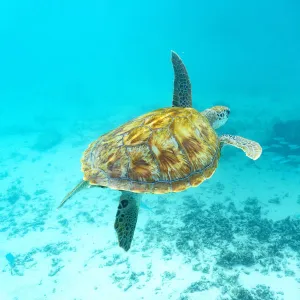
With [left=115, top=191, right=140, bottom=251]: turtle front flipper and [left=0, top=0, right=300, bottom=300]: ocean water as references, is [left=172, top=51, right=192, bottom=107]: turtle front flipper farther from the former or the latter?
[left=0, top=0, right=300, bottom=300]: ocean water

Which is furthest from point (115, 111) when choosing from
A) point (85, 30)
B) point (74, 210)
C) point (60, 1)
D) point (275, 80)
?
point (85, 30)

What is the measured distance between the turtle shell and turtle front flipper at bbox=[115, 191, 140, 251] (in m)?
0.56

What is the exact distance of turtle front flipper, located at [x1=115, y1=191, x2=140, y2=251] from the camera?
3403 millimetres

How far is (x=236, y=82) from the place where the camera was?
137 ft

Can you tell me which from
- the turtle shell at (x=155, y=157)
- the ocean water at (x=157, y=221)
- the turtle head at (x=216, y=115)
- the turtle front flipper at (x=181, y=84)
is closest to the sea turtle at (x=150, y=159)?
the turtle shell at (x=155, y=157)

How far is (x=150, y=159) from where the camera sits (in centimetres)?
334

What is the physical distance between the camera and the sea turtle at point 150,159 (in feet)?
10.7

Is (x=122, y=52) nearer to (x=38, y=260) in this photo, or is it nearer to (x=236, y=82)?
(x=236, y=82)

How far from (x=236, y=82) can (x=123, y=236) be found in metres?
42.7

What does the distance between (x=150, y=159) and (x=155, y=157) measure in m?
0.07

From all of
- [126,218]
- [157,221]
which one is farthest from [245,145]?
[157,221]

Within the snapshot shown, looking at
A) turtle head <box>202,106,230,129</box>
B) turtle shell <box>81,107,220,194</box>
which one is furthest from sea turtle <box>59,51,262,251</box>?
turtle head <box>202,106,230,129</box>

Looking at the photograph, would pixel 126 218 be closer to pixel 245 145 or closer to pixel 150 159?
pixel 150 159

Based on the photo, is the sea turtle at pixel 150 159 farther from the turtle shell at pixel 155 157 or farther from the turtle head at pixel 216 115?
the turtle head at pixel 216 115
